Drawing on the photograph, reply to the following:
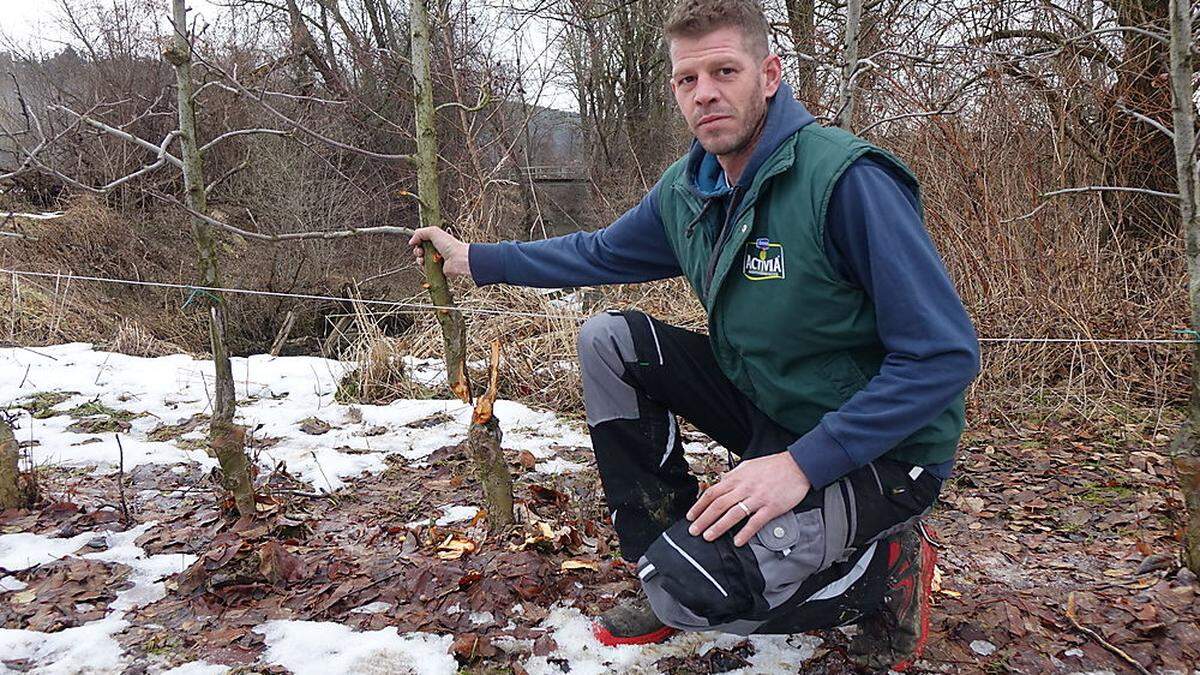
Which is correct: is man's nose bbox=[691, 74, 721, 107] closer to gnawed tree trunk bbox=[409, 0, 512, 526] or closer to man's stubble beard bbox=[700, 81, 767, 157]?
man's stubble beard bbox=[700, 81, 767, 157]

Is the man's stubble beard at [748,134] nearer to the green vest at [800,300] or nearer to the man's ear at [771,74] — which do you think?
the man's ear at [771,74]

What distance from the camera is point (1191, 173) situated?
7.45 feet

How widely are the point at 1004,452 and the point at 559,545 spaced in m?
2.37

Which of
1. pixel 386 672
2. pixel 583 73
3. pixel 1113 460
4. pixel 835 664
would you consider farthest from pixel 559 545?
pixel 583 73

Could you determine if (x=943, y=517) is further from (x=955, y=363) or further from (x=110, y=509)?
(x=110, y=509)

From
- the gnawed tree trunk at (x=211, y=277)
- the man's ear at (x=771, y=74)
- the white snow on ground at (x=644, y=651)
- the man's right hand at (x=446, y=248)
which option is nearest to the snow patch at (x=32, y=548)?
the gnawed tree trunk at (x=211, y=277)

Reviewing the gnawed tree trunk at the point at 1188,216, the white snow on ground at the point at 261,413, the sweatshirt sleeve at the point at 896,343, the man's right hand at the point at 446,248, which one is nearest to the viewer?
the sweatshirt sleeve at the point at 896,343

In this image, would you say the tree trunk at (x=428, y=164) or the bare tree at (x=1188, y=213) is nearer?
the bare tree at (x=1188, y=213)

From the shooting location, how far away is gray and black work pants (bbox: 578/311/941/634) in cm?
176

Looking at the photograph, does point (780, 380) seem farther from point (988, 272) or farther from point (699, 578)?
point (988, 272)

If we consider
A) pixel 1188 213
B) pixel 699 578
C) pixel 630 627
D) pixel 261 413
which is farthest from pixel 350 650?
pixel 261 413

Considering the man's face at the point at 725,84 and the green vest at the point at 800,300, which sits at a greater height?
the man's face at the point at 725,84

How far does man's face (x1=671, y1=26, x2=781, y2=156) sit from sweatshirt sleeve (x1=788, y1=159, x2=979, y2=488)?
0.37 meters

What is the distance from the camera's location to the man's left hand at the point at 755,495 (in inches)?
68.0
